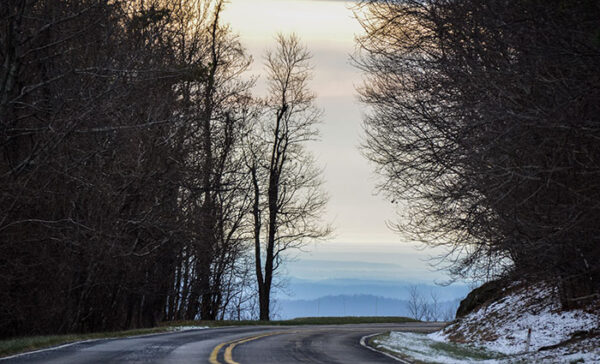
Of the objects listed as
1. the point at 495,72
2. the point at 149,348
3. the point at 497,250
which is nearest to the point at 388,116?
the point at 497,250

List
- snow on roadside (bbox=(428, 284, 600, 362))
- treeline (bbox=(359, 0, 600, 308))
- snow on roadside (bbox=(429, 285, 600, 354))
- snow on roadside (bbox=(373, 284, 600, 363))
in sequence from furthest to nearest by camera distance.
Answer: snow on roadside (bbox=(429, 285, 600, 354)) < snow on roadside (bbox=(428, 284, 600, 362)) < snow on roadside (bbox=(373, 284, 600, 363)) < treeline (bbox=(359, 0, 600, 308))

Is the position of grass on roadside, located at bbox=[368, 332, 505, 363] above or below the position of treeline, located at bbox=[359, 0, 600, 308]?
below

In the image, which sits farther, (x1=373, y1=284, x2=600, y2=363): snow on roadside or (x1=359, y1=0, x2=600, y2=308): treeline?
(x1=373, y1=284, x2=600, y2=363): snow on roadside

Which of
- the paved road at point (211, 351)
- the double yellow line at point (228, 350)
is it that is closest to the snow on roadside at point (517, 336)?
the paved road at point (211, 351)

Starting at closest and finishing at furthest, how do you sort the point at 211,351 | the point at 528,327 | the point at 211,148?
the point at 211,351, the point at 528,327, the point at 211,148

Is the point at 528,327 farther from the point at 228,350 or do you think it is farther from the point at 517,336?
the point at 228,350

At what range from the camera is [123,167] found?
26391 mm

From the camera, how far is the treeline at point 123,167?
65.8ft

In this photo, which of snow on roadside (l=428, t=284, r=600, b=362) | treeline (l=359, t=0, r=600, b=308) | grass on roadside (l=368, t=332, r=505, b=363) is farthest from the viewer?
snow on roadside (l=428, t=284, r=600, b=362)

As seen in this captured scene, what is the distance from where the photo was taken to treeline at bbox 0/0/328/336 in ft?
65.8

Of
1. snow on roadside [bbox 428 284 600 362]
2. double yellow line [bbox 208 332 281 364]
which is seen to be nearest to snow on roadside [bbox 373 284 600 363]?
→ snow on roadside [bbox 428 284 600 362]

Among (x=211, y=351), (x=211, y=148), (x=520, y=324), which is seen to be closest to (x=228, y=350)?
(x=211, y=351)

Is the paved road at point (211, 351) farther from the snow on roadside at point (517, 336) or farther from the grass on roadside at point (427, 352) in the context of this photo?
the snow on roadside at point (517, 336)

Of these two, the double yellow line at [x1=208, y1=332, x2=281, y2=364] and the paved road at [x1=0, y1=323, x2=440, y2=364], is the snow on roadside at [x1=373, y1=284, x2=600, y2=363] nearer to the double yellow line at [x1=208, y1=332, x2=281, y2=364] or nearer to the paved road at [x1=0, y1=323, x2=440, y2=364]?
the paved road at [x1=0, y1=323, x2=440, y2=364]
